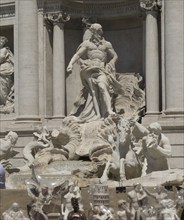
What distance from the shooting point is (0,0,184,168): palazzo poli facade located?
86.0ft

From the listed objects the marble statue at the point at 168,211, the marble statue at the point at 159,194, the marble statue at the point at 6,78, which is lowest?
the marble statue at the point at 168,211

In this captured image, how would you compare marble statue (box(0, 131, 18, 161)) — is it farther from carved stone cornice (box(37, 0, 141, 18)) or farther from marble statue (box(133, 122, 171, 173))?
carved stone cornice (box(37, 0, 141, 18))

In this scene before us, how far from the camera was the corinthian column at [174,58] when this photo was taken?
2612 cm

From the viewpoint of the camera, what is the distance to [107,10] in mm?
29500

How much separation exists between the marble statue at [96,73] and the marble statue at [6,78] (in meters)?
3.76

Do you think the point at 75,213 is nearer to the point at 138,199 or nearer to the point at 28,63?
the point at 138,199

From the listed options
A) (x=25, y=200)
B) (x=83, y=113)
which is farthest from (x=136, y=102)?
(x=25, y=200)

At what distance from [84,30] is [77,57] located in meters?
2.45

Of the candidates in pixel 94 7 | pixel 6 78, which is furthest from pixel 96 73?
pixel 6 78

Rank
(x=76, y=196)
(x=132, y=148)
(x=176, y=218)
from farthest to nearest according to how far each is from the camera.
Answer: (x=132, y=148) → (x=76, y=196) → (x=176, y=218)

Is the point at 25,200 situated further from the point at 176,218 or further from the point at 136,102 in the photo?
the point at 136,102

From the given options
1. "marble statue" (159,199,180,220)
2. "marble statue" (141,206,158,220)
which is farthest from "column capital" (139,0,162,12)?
"marble statue" (159,199,180,220)

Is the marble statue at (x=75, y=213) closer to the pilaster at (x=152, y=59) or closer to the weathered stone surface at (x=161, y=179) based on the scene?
the weathered stone surface at (x=161, y=179)

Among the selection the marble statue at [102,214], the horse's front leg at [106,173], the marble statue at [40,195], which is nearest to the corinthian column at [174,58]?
the horse's front leg at [106,173]
